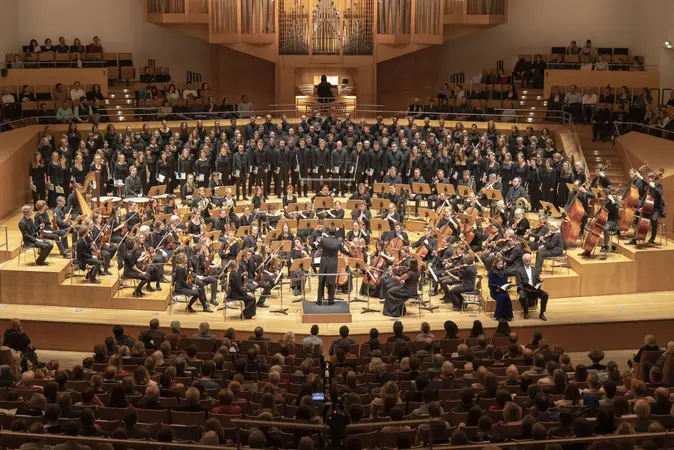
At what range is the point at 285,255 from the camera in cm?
1536

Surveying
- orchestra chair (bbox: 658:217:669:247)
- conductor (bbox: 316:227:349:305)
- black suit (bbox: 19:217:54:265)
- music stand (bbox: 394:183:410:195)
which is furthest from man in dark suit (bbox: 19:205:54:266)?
orchestra chair (bbox: 658:217:669:247)

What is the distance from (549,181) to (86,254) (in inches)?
328

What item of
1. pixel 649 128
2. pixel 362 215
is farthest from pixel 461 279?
pixel 649 128

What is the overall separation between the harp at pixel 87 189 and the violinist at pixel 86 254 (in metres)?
1.28

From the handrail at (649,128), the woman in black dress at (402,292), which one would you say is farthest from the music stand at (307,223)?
the handrail at (649,128)

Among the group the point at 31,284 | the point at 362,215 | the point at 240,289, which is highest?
the point at 362,215

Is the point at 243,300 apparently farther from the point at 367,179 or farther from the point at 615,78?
the point at 615,78

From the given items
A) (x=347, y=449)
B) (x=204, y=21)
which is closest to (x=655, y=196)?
(x=347, y=449)

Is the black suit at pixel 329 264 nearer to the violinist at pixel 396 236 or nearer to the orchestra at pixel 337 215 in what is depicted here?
the orchestra at pixel 337 215

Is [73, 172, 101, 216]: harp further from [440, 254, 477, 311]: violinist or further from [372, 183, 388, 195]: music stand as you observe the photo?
[440, 254, 477, 311]: violinist

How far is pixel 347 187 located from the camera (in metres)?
20.2

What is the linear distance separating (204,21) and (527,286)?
12.5 meters

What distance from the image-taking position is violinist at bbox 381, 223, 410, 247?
15.0 meters

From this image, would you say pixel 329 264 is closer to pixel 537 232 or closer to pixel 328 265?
pixel 328 265
